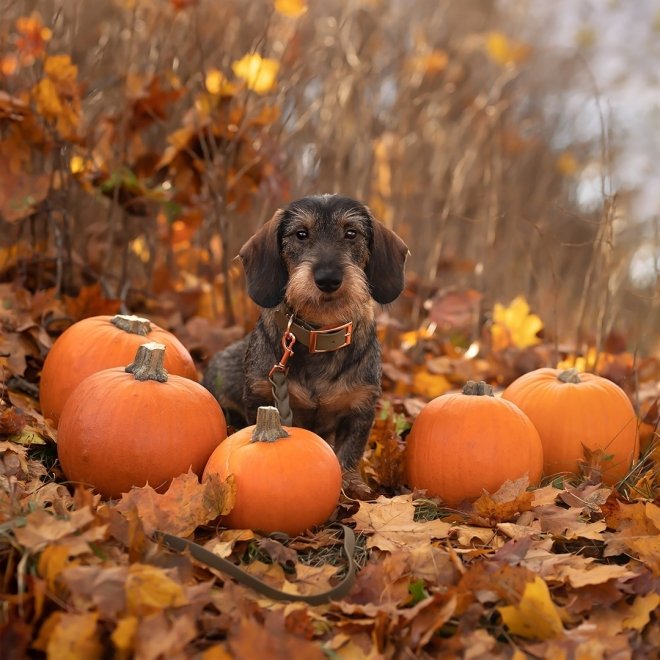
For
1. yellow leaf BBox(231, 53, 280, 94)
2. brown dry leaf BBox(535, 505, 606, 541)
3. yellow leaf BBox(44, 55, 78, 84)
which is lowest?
brown dry leaf BBox(535, 505, 606, 541)

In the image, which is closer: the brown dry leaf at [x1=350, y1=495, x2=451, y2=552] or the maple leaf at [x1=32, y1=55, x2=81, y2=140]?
the brown dry leaf at [x1=350, y1=495, x2=451, y2=552]

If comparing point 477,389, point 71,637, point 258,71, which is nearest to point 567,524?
point 477,389

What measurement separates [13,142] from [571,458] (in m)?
3.17

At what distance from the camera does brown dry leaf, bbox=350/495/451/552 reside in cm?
271

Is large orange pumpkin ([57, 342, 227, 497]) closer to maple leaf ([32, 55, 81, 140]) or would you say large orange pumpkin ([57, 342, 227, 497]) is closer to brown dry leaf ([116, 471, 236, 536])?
brown dry leaf ([116, 471, 236, 536])

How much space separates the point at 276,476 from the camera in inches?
108

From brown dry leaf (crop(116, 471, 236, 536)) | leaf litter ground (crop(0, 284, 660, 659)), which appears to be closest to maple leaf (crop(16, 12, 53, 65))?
leaf litter ground (crop(0, 284, 660, 659))

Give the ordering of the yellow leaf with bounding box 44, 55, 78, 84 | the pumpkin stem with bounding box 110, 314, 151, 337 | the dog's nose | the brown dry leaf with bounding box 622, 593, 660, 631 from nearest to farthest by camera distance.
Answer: the brown dry leaf with bounding box 622, 593, 660, 631 → the dog's nose → the pumpkin stem with bounding box 110, 314, 151, 337 → the yellow leaf with bounding box 44, 55, 78, 84

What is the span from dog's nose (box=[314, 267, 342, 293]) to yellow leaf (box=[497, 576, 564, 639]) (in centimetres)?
134

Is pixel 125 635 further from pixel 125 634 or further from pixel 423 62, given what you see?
pixel 423 62

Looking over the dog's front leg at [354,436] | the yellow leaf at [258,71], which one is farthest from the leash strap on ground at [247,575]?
the yellow leaf at [258,71]

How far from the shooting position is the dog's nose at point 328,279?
10.0 ft

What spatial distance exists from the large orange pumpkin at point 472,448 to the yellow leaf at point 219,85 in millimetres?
2332

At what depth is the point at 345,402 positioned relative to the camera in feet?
11.2
